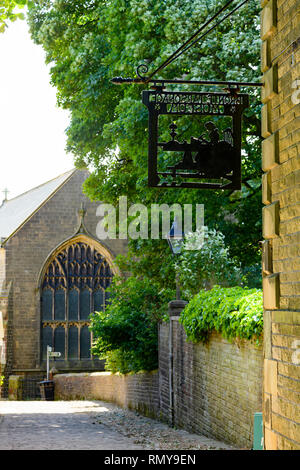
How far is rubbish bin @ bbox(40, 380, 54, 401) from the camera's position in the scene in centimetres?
2981

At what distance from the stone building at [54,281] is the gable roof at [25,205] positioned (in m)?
0.15

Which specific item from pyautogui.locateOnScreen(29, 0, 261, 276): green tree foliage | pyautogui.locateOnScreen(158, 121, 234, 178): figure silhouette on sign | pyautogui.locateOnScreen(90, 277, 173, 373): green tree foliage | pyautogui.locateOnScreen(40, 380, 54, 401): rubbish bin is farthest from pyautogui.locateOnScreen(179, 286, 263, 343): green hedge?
pyautogui.locateOnScreen(40, 380, 54, 401): rubbish bin

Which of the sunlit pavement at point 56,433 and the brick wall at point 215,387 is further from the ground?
the brick wall at point 215,387

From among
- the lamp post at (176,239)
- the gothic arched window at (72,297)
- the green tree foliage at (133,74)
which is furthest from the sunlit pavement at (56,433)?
the gothic arched window at (72,297)

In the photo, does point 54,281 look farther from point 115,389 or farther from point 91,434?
point 91,434

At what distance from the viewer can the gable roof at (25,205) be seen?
33.4 meters

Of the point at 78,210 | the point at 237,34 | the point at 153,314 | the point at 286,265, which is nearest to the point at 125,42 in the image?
the point at 237,34

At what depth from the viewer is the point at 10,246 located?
32344 mm

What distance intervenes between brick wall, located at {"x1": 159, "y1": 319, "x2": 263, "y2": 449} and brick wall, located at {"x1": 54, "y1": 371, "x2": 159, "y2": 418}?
84.4 inches

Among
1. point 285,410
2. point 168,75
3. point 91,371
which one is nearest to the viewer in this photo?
point 285,410

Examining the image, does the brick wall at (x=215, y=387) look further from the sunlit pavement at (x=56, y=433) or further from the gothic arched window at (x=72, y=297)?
the gothic arched window at (x=72, y=297)

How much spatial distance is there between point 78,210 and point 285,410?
92.0ft

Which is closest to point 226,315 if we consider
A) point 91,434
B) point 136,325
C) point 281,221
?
point 91,434

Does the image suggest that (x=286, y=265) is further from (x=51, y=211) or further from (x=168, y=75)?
(x=51, y=211)
